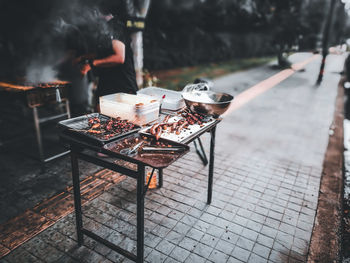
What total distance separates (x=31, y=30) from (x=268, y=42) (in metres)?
28.5

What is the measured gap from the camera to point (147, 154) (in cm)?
229

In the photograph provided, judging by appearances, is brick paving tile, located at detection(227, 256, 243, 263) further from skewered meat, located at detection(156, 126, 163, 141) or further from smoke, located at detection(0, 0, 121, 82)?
smoke, located at detection(0, 0, 121, 82)

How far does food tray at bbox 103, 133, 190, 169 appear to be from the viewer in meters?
2.15

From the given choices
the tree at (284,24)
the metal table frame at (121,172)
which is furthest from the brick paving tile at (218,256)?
the tree at (284,24)

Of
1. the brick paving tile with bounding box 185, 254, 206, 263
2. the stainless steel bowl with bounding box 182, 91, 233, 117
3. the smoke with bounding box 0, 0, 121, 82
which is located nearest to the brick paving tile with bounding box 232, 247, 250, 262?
the brick paving tile with bounding box 185, 254, 206, 263

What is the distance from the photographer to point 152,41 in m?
17.1

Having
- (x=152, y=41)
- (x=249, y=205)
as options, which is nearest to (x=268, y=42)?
(x=152, y=41)

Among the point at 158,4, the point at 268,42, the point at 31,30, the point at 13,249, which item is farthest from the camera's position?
the point at 268,42

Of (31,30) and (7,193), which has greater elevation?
(31,30)

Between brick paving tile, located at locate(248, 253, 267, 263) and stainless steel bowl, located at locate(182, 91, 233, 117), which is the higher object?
stainless steel bowl, located at locate(182, 91, 233, 117)

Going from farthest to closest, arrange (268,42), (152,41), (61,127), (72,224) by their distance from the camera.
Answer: (268,42) → (152,41) → (72,224) → (61,127)

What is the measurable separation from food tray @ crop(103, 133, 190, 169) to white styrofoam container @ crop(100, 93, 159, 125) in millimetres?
298

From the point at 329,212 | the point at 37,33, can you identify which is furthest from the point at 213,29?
the point at 329,212

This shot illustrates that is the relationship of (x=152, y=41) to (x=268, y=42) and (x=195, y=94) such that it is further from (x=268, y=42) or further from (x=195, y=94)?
(x=268, y=42)
